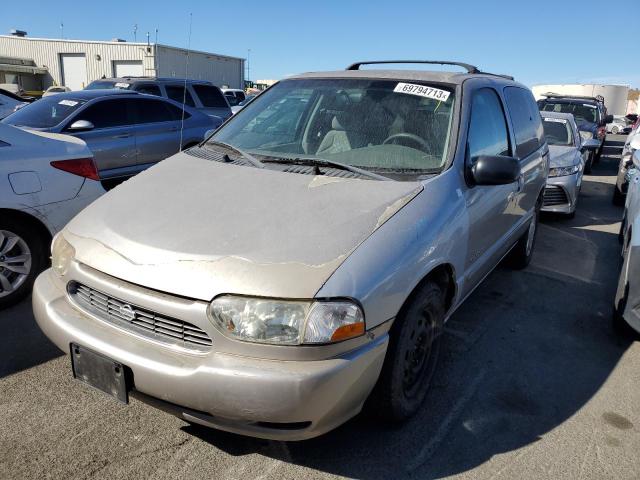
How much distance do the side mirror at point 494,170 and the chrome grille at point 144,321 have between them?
1.73m

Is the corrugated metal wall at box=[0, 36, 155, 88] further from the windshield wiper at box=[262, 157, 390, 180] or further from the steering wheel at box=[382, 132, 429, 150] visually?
the steering wheel at box=[382, 132, 429, 150]

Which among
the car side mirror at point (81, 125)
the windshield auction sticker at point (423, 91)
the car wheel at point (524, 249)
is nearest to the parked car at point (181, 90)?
the car side mirror at point (81, 125)

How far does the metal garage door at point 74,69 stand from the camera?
34.8 meters

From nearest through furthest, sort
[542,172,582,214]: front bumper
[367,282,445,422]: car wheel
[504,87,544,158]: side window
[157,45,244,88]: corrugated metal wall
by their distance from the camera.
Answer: [367,282,445,422]: car wheel, [504,87,544,158]: side window, [542,172,582,214]: front bumper, [157,45,244,88]: corrugated metal wall

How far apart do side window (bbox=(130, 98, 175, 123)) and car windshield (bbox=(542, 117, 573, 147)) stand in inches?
235

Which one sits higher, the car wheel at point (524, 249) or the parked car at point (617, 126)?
the car wheel at point (524, 249)

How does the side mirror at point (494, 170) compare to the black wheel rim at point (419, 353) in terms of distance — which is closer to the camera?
the black wheel rim at point (419, 353)

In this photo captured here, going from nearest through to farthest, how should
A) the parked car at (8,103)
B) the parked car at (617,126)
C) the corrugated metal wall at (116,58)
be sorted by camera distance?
1. the parked car at (8,103)
2. the corrugated metal wall at (116,58)
3. the parked car at (617,126)

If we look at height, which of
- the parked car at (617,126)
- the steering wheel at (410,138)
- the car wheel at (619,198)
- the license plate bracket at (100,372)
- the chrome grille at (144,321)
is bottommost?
the parked car at (617,126)

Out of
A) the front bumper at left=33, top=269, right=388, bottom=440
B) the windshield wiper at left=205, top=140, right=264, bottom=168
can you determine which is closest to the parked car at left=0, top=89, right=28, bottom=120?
the windshield wiper at left=205, top=140, right=264, bottom=168

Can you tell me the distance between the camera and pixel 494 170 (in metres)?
2.77

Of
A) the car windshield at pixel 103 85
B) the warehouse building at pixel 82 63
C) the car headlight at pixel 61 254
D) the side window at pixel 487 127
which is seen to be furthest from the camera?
the warehouse building at pixel 82 63

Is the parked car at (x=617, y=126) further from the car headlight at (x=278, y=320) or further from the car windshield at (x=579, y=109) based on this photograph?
the car headlight at (x=278, y=320)

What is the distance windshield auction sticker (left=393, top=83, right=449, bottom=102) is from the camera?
313 centimetres
